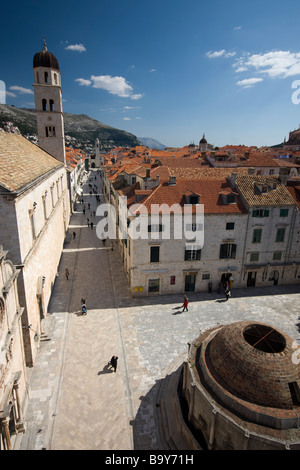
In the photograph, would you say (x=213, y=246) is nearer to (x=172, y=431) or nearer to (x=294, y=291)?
(x=294, y=291)

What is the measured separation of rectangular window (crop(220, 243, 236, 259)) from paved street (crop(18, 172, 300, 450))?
383 cm

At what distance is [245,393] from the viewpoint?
10969mm

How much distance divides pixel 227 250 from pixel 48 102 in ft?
110

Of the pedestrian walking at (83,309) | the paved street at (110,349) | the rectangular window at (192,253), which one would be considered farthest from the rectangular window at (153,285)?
the pedestrian walking at (83,309)

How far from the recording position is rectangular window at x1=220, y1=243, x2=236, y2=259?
2634 cm

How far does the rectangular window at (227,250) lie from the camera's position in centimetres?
2634

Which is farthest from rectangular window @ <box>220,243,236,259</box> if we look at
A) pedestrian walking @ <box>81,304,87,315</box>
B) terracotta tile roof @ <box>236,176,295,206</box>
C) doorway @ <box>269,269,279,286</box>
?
pedestrian walking @ <box>81,304,87,315</box>

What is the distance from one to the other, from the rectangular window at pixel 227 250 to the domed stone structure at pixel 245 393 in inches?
534

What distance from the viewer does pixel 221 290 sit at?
2723 centimetres

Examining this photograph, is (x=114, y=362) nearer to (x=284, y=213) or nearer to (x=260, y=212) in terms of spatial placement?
(x=260, y=212)

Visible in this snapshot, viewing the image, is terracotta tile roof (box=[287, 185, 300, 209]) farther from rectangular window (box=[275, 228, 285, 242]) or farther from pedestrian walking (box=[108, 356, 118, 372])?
pedestrian walking (box=[108, 356, 118, 372])

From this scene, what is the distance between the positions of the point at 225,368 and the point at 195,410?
244 cm

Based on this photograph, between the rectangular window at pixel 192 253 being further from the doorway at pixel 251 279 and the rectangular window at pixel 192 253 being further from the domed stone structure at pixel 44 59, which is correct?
the domed stone structure at pixel 44 59

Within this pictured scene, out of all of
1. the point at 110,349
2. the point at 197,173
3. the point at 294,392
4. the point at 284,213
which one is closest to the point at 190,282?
the point at 110,349
